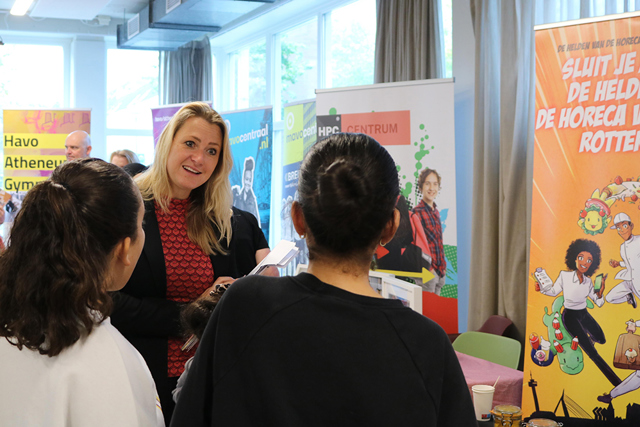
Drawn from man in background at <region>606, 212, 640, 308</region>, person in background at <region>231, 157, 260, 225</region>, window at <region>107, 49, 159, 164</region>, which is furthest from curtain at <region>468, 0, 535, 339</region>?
window at <region>107, 49, 159, 164</region>

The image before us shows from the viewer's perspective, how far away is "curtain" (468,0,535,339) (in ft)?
12.1

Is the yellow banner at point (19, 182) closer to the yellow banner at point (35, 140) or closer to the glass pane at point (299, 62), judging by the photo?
the yellow banner at point (35, 140)

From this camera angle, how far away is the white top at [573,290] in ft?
8.81

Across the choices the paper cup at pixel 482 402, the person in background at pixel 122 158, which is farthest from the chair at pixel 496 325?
the person in background at pixel 122 158

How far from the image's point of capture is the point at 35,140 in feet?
23.5

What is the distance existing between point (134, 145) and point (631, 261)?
7829 mm

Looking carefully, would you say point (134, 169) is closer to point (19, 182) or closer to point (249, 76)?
point (19, 182)

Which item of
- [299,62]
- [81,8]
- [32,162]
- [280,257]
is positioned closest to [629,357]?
[280,257]

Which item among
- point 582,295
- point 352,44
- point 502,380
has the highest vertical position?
point 352,44

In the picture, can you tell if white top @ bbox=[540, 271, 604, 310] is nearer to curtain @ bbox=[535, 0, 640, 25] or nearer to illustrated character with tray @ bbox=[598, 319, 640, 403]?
illustrated character with tray @ bbox=[598, 319, 640, 403]

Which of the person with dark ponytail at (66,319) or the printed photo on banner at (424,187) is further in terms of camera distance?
the printed photo on banner at (424,187)

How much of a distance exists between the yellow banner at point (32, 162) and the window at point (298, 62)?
283cm

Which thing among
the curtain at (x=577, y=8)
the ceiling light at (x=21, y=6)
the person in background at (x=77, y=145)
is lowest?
the person in background at (x=77, y=145)

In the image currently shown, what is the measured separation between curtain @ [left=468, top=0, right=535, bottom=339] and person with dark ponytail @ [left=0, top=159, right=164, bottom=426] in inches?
120
